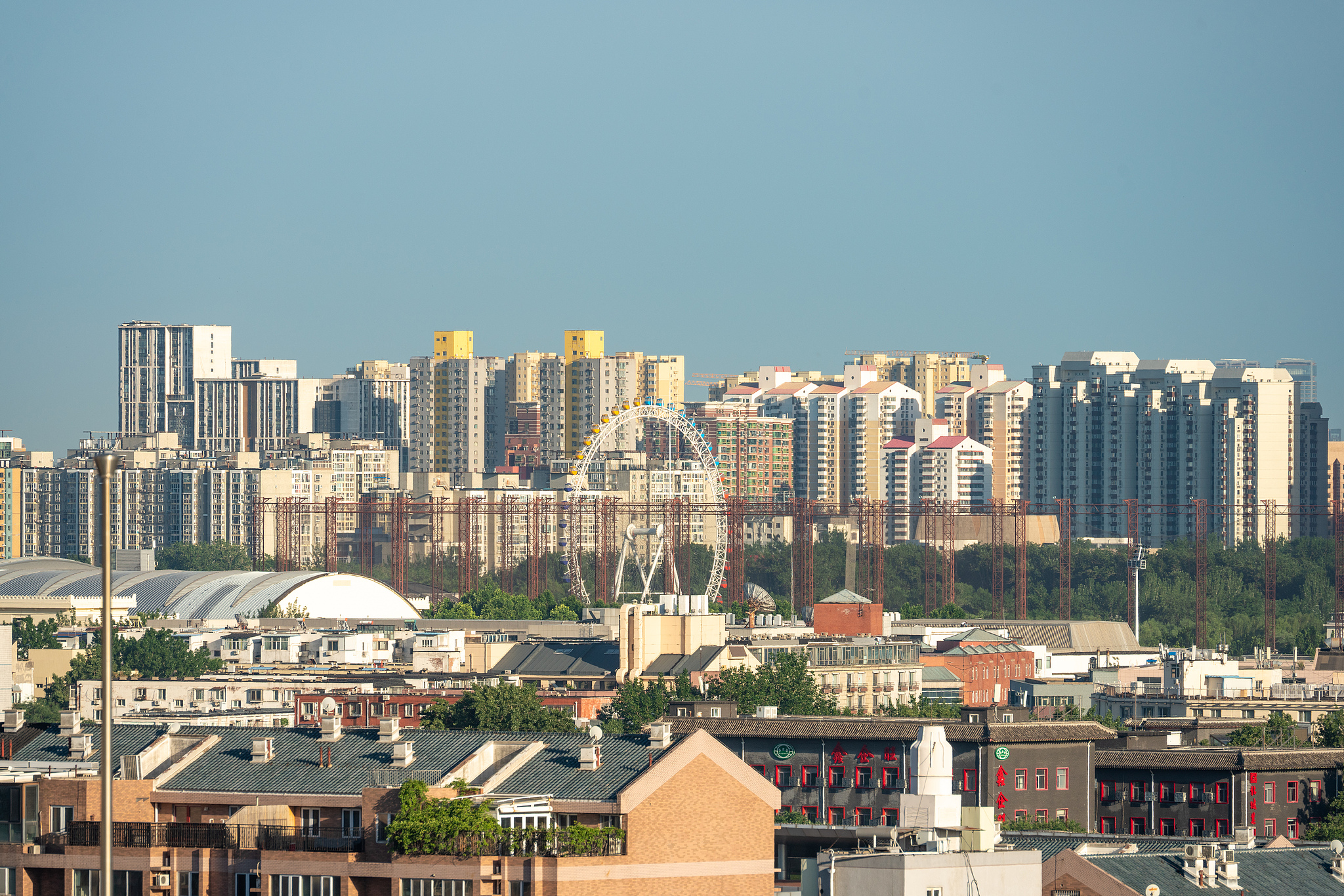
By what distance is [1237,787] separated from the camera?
5638 centimetres

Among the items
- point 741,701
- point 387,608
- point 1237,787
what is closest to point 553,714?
point 741,701

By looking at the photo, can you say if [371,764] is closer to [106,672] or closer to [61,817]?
[61,817]

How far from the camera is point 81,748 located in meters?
41.5

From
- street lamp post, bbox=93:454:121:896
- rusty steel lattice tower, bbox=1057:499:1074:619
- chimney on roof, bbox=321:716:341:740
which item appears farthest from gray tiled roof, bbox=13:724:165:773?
rusty steel lattice tower, bbox=1057:499:1074:619

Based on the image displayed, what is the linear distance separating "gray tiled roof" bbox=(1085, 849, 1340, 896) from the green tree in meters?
28.9

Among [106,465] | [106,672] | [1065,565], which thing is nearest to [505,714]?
[106,672]

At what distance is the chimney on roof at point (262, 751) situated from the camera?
39.8m

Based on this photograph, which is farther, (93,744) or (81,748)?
(93,744)

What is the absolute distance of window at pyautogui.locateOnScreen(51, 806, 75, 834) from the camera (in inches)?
1491

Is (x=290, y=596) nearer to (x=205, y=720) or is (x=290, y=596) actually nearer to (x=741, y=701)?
(x=741, y=701)

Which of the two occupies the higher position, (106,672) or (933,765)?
(106,672)

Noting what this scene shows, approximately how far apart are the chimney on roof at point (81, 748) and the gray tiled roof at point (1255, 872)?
15.3m

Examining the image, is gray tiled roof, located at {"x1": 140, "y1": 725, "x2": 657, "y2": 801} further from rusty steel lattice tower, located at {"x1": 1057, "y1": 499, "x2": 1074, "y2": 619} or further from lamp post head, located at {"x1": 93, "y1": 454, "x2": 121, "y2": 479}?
rusty steel lattice tower, located at {"x1": 1057, "y1": 499, "x2": 1074, "y2": 619}

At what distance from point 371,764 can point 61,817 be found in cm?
442
